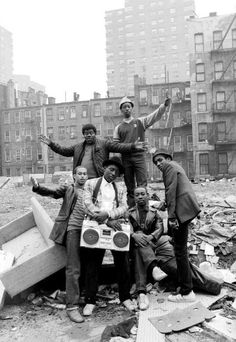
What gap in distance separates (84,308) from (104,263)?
3.27 ft

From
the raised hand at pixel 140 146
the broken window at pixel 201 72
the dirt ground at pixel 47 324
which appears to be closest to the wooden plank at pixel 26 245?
the dirt ground at pixel 47 324

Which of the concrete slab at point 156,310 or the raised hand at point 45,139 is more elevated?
the raised hand at point 45,139

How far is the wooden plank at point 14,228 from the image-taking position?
797 cm

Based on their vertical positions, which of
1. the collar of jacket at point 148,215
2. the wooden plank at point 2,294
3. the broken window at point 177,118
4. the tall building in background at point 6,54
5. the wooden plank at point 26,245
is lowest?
the wooden plank at point 2,294

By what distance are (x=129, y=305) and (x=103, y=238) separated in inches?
38.5

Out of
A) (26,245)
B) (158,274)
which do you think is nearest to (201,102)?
(26,245)

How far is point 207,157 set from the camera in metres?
37.2

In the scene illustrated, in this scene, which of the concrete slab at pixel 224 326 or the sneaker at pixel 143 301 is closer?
the concrete slab at pixel 224 326

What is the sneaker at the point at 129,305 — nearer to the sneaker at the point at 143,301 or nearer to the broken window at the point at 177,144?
the sneaker at the point at 143,301

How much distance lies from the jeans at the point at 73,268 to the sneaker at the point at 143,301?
2.76 feet

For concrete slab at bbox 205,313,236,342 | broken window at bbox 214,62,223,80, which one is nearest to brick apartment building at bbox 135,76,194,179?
broken window at bbox 214,62,223,80

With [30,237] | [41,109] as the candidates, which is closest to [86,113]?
[41,109]

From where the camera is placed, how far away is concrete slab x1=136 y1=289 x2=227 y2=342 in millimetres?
4230

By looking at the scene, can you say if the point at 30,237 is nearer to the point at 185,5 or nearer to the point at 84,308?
the point at 84,308
